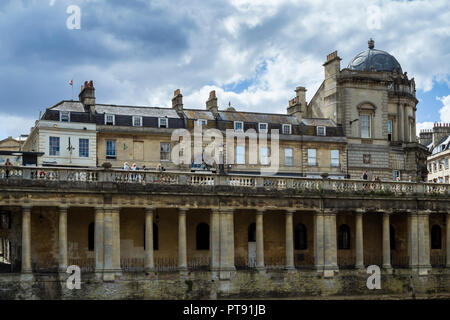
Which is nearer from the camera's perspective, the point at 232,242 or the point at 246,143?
the point at 232,242

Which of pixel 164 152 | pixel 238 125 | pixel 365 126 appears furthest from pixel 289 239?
pixel 365 126

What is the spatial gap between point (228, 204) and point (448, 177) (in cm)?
5878

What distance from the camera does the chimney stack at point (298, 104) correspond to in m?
63.0

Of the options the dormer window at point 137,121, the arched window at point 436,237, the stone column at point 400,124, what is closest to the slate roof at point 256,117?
the dormer window at point 137,121

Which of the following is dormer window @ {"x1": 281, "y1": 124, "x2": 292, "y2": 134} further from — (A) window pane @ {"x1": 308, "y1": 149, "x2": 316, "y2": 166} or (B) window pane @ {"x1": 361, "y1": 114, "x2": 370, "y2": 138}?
(B) window pane @ {"x1": 361, "y1": 114, "x2": 370, "y2": 138}

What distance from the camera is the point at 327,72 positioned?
6456cm

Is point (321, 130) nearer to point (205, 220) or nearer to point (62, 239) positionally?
point (205, 220)

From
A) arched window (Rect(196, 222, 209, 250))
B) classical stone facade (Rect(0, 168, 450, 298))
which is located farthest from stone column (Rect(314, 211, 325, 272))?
arched window (Rect(196, 222, 209, 250))

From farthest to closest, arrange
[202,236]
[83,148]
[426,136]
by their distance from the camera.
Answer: [426,136], [83,148], [202,236]

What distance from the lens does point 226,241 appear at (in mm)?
43594

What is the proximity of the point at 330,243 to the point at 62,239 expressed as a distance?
17034mm

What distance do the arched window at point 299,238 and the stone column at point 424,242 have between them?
7842 millimetres
